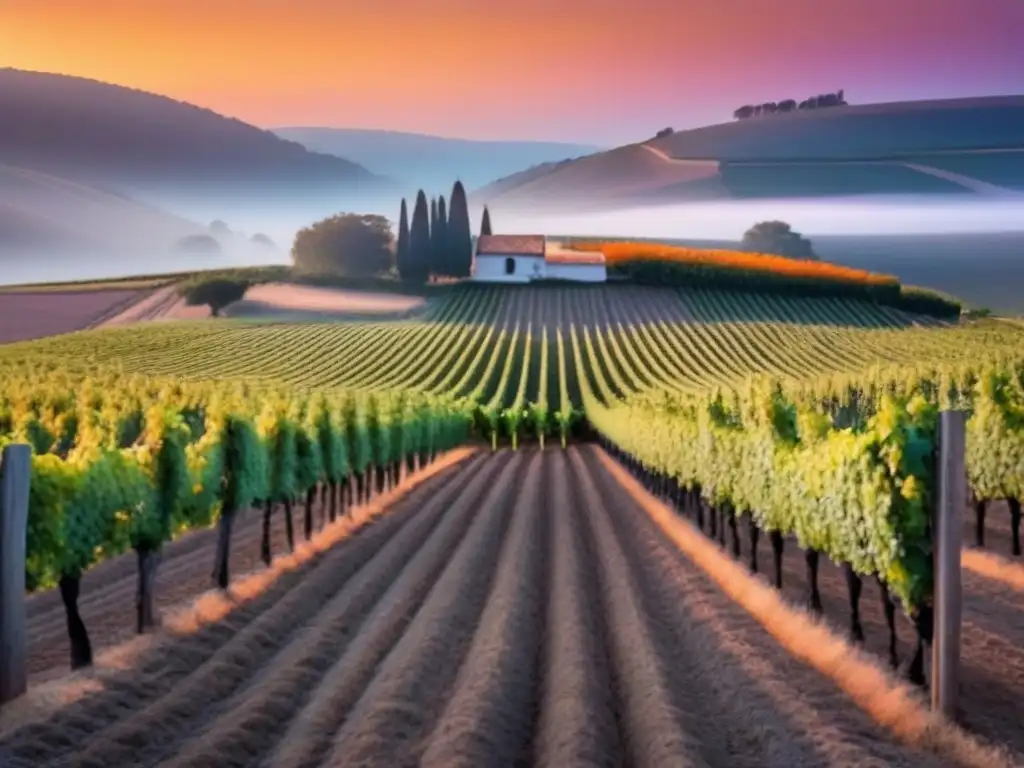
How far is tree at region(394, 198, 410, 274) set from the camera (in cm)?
13712

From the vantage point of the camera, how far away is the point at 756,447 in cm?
2378

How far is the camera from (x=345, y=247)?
5394 inches

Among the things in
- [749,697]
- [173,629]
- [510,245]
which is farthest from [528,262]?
[749,697]

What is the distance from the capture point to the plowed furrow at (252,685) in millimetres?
11242

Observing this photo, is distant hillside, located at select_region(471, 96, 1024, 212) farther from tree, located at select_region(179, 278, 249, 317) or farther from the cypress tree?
tree, located at select_region(179, 278, 249, 317)

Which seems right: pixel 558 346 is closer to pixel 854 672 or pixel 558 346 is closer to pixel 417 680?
pixel 854 672

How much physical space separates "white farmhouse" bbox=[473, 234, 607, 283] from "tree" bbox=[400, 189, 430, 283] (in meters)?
5.87

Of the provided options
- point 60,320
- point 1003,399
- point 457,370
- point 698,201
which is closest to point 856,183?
point 698,201

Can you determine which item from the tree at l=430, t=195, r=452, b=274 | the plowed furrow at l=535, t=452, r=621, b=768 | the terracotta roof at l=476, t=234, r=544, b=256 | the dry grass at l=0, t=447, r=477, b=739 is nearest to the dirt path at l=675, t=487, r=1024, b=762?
the plowed furrow at l=535, t=452, r=621, b=768

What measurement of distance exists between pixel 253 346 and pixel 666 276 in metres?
51.1

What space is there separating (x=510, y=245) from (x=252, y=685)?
12421cm

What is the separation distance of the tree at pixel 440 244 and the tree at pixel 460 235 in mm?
695

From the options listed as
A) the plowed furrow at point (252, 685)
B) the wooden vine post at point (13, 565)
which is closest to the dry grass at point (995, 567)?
the plowed furrow at point (252, 685)

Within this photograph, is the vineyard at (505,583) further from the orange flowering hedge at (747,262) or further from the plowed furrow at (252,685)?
the orange flowering hedge at (747,262)
